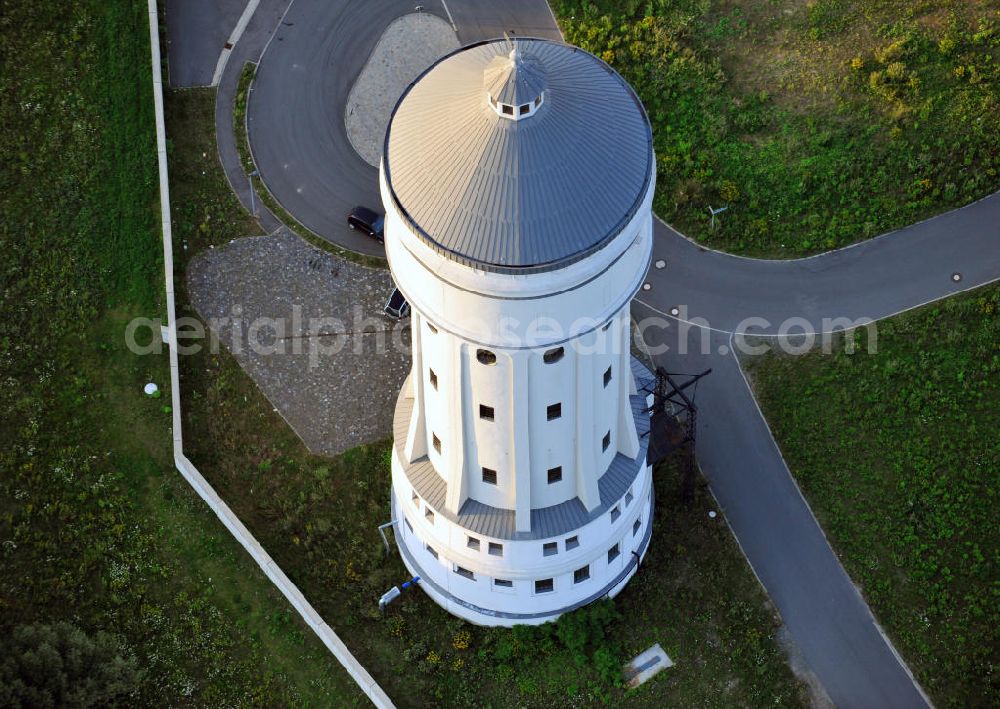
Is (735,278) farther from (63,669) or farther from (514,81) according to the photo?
(63,669)

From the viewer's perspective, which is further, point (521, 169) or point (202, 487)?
point (202, 487)

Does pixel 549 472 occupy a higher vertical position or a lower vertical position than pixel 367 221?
higher

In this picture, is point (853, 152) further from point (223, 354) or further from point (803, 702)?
point (223, 354)

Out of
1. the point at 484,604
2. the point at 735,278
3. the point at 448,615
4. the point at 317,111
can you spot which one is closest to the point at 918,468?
the point at 735,278

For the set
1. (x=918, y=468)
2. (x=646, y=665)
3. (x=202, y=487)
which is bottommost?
(x=646, y=665)

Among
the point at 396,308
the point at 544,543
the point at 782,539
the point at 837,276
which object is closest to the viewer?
the point at 544,543

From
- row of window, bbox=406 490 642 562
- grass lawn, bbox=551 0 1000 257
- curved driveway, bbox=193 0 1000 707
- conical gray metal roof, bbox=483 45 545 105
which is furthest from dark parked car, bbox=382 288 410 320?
conical gray metal roof, bbox=483 45 545 105

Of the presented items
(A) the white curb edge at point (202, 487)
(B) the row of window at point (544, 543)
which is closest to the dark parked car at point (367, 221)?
(A) the white curb edge at point (202, 487)

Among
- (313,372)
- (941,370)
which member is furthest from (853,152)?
(313,372)
